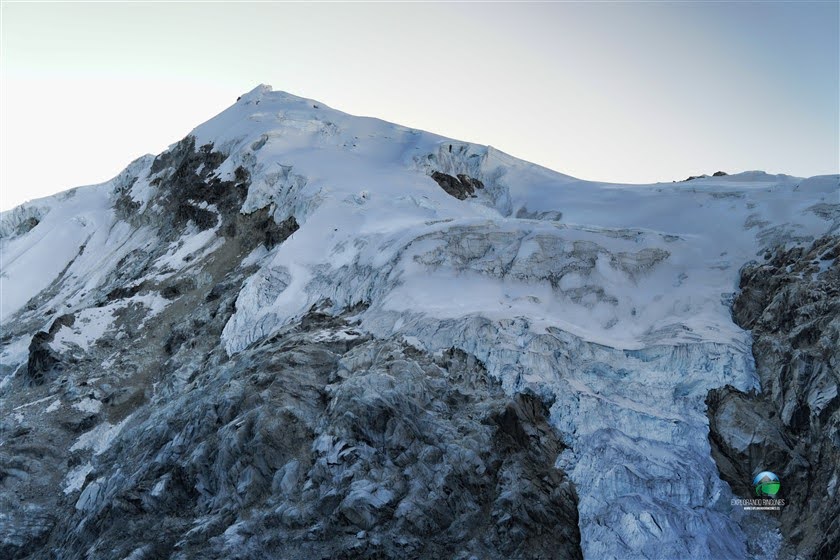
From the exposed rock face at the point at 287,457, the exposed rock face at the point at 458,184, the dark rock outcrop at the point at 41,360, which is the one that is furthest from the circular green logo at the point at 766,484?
the dark rock outcrop at the point at 41,360

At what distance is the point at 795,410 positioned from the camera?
31.6 metres

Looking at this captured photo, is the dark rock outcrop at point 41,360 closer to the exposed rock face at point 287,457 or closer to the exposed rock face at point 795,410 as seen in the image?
the exposed rock face at point 287,457

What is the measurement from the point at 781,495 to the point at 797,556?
10.3 ft

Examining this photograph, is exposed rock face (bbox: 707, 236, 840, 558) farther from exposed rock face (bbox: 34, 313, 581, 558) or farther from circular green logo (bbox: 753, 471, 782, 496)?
exposed rock face (bbox: 34, 313, 581, 558)

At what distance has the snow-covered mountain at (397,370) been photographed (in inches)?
1180

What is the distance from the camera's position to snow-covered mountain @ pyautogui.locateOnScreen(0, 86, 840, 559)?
98.4ft

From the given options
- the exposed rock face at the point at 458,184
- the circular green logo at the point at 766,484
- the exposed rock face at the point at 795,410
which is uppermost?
the exposed rock face at the point at 458,184

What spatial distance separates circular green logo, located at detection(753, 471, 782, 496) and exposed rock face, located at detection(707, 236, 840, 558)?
0.22 metres

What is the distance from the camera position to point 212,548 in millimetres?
29078

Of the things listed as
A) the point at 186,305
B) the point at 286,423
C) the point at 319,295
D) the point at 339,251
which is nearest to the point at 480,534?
the point at 286,423

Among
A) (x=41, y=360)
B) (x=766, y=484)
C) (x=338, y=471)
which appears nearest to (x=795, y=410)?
(x=766, y=484)

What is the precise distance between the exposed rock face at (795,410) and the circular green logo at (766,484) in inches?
8.9

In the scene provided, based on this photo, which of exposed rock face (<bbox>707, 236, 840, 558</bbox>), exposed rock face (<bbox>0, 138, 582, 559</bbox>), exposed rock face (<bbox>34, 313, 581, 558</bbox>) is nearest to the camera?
exposed rock face (<bbox>707, 236, 840, 558</bbox>)

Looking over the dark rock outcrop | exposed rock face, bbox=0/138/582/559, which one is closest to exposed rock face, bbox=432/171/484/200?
exposed rock face, bbox=0/138/582/559
